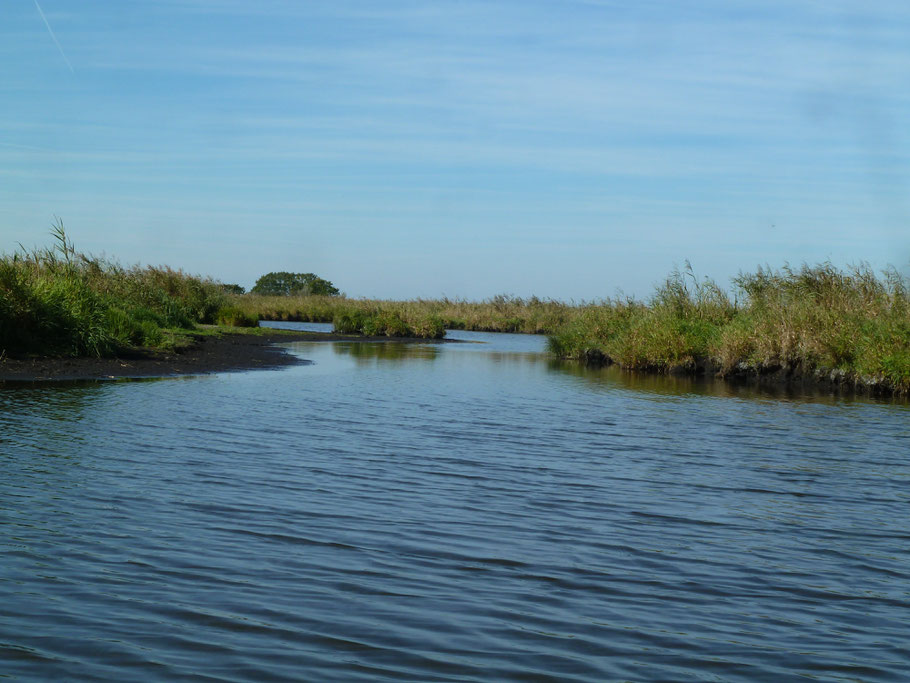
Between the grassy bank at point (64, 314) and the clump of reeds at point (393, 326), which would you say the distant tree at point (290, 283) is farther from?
the grassy bank at point (64, 314)

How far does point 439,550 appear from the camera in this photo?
7070 millimetres

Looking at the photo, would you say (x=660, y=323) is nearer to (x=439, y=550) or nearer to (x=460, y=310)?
(x=439, y=550)

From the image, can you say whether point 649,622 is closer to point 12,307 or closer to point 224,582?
point 224,582

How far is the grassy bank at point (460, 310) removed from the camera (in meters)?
69.2

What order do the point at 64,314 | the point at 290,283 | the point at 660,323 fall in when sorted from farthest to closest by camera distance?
the point at 290,283, the point at 660,323, the point at 64,314

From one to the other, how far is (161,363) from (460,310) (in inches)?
2110

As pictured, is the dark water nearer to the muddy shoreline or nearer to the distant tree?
the muddy shoreline

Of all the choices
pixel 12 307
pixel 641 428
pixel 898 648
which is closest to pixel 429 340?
pixel 12 307

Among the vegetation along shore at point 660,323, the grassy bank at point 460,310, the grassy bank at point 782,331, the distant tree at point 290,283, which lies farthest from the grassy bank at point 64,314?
the distant tree at point 290,283

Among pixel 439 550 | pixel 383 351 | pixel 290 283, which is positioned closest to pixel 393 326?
pixel 383 351

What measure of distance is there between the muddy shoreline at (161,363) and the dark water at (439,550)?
15.1ft

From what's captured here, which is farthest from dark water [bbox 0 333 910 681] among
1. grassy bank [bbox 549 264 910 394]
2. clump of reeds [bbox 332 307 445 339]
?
clump of reeds [bbox 332 307 445 339]

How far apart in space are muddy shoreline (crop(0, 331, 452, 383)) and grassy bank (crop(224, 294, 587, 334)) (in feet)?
103

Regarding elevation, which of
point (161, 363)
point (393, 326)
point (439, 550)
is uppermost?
point (393, 326)
